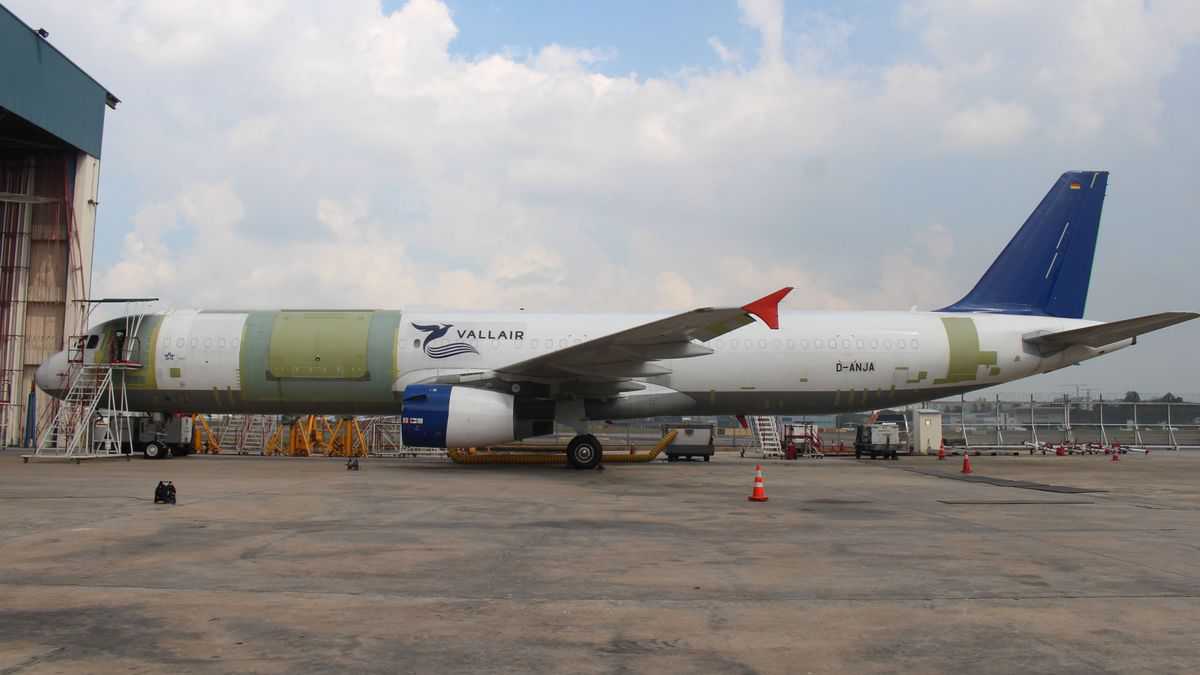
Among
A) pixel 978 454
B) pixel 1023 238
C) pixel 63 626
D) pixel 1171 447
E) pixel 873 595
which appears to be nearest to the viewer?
pixel 63 626

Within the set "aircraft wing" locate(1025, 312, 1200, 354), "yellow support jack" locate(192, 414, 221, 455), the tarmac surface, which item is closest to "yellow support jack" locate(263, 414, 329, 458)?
"yellow support jack" locate(192, 414, 221, 455)

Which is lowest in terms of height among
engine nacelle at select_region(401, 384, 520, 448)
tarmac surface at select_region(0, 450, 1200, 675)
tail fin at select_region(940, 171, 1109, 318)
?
tarmac surface at select_region(0, 450, 1200, 675)

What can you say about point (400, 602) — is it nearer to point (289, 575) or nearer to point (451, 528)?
point (289, 575)

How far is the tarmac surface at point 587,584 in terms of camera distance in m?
3.99

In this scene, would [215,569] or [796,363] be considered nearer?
[215,569]

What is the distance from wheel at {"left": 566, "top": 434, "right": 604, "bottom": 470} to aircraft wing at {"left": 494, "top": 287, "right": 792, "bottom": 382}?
146cm

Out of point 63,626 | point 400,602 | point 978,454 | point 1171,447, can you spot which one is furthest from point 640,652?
point 1171,447

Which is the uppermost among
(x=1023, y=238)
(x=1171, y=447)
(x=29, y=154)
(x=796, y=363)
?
(x=29, y=154)

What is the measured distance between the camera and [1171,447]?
115 feet

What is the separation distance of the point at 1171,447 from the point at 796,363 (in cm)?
2560

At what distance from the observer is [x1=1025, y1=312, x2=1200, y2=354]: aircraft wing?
17469mm

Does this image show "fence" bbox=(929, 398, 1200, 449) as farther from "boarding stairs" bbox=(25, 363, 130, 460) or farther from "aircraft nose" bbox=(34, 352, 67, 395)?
"aircraft nose" bbox=(34, 352, 67, 395)

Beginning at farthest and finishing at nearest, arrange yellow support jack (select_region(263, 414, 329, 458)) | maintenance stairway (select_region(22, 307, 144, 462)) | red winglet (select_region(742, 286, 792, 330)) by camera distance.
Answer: yellow support jack (select_region(263, 414, 329, 458))
maintenance stairway (select_region(22, 307, 144, 462))
red winglet (select_region(742, 286, 792, 330))

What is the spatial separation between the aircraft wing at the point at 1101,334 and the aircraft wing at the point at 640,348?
8081mm
